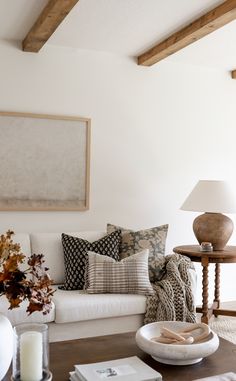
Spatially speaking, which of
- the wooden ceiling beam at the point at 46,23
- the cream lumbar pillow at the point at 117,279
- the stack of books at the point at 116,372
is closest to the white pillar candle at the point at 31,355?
the stack of books at the point at 116,372

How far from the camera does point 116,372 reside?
6.32 feet

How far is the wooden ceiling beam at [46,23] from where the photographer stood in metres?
3.05

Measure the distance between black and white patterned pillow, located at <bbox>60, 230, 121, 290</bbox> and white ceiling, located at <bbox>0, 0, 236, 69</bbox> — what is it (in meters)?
1.65

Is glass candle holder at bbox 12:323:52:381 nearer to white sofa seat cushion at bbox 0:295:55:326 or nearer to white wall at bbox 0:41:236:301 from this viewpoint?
white sofa seat cushion at bbox 0:295:55:326

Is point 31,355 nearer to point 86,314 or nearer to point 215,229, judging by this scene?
point 86,314

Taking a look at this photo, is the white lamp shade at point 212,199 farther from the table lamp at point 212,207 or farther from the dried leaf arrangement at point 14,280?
the dried leaf arrangement at point 14,280

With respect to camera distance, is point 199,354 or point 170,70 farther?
point 170,70

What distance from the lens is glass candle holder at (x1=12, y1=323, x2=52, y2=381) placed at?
1.72 m

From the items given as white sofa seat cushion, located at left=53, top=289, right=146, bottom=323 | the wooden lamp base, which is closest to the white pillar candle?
white sofa seat cushion, located at left=53, top=289, right=146, bottom=323

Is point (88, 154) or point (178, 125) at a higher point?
point (178, 125)

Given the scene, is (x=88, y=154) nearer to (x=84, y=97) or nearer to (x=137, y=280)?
(x=84, y=97)

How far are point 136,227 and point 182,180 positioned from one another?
70 centimetres

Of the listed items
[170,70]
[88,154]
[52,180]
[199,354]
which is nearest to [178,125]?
[170,70]

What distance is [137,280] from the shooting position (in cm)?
346
